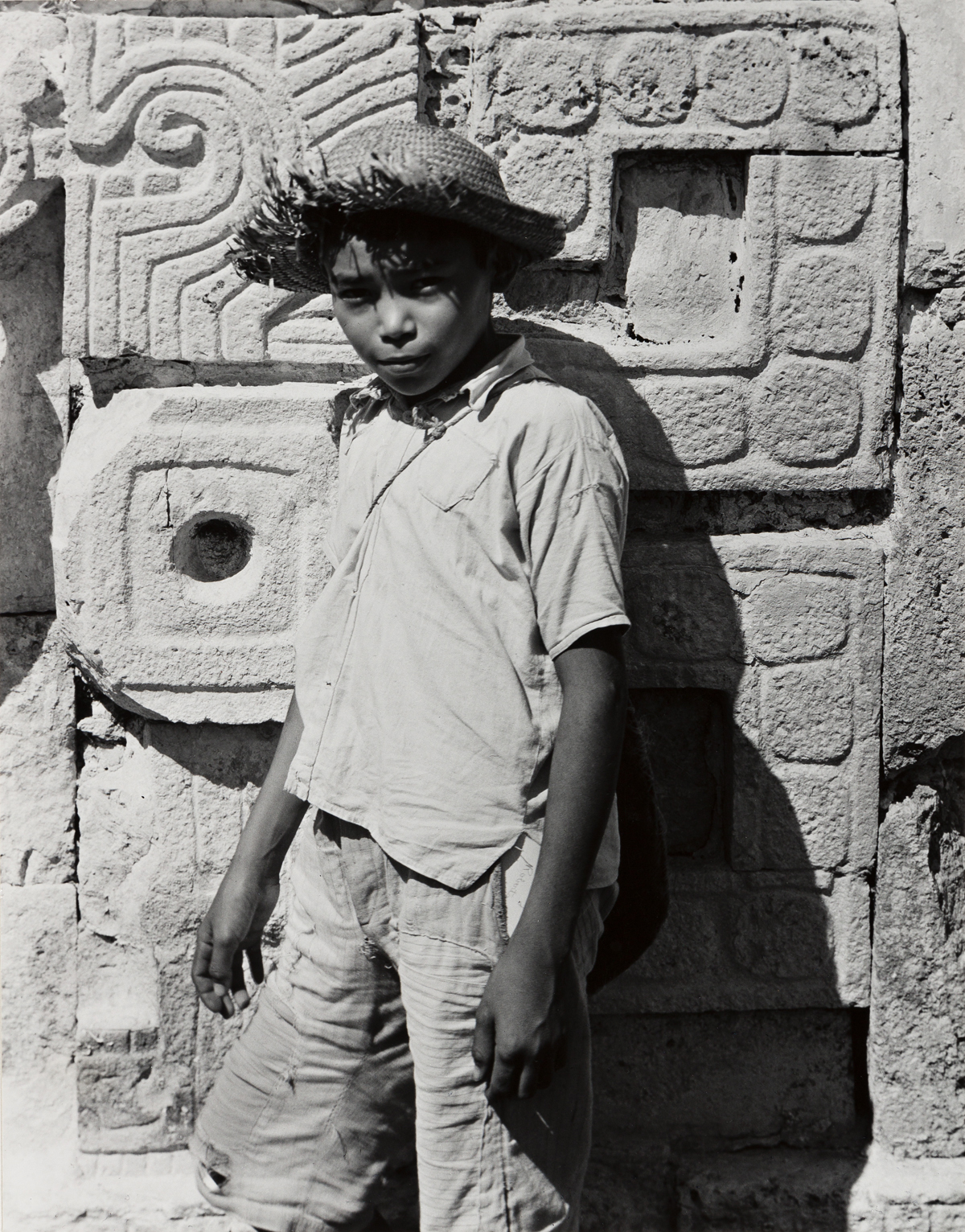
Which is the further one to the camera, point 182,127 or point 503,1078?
point 182,127

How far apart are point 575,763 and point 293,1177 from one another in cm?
77

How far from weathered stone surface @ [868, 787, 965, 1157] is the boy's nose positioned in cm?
125

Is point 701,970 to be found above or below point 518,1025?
below

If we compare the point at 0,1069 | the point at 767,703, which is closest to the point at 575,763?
the point at 767,703

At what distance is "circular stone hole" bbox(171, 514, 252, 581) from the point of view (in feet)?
7.07

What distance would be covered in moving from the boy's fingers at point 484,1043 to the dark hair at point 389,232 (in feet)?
3.19

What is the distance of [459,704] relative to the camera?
161cm

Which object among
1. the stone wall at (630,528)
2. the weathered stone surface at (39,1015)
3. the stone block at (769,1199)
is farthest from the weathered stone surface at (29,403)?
the stone block at (769,1199)

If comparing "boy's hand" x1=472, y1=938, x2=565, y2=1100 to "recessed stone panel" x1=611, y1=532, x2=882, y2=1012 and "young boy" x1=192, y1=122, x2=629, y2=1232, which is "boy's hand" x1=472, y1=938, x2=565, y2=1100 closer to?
"young boy" x1=192, y1=122, x2=629, y2=1232

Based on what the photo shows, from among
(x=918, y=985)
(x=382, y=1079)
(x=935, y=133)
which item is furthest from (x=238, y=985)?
(x=935, y=133)

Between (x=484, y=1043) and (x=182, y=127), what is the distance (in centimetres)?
151

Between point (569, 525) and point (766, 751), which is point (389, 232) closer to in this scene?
point (569, 525)

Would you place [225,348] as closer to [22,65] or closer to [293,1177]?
[22,65]

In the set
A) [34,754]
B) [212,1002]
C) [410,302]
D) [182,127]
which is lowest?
[212,1002]
